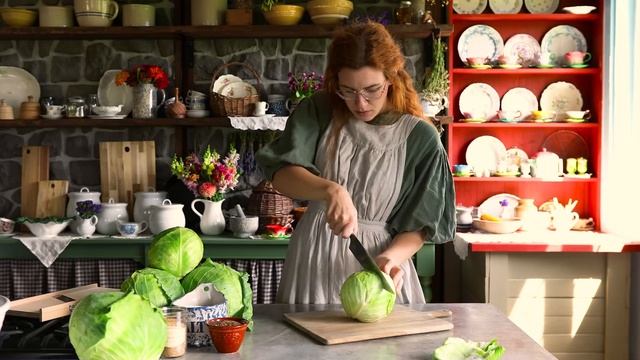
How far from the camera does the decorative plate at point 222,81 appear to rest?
4627 millimetres

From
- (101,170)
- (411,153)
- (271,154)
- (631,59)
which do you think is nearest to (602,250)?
(631,59)

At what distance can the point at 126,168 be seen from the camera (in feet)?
15.5

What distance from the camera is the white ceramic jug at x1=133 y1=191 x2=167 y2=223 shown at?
4.46m

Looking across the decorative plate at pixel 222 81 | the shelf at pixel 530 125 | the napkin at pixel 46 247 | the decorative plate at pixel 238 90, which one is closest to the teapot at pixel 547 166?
the shelf at pixel 530 125

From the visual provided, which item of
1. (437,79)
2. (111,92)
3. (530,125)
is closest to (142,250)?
(111,92)

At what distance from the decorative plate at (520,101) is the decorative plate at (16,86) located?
9.98 ft

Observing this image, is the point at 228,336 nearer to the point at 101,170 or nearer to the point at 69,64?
the point at 101,170

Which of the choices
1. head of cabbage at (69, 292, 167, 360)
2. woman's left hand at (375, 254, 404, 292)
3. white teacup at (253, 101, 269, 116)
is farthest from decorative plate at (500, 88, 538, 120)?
head of cabbage at (69, 292, 167, 360)

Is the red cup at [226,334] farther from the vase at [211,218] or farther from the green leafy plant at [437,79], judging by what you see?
the green leafy plant at [437,79]

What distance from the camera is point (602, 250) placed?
386 centimetres

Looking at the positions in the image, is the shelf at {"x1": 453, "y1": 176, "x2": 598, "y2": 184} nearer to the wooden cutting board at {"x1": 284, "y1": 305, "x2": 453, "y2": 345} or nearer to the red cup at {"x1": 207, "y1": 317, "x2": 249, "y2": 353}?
the wooden cutting board at {"x1": 284, "y1": 305, "x2": 453, "y2": 345}

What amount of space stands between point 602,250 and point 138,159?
2.84 metres

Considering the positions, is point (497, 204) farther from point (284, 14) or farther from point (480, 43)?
point (284, 14)

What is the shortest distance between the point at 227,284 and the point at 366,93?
0.80 m
